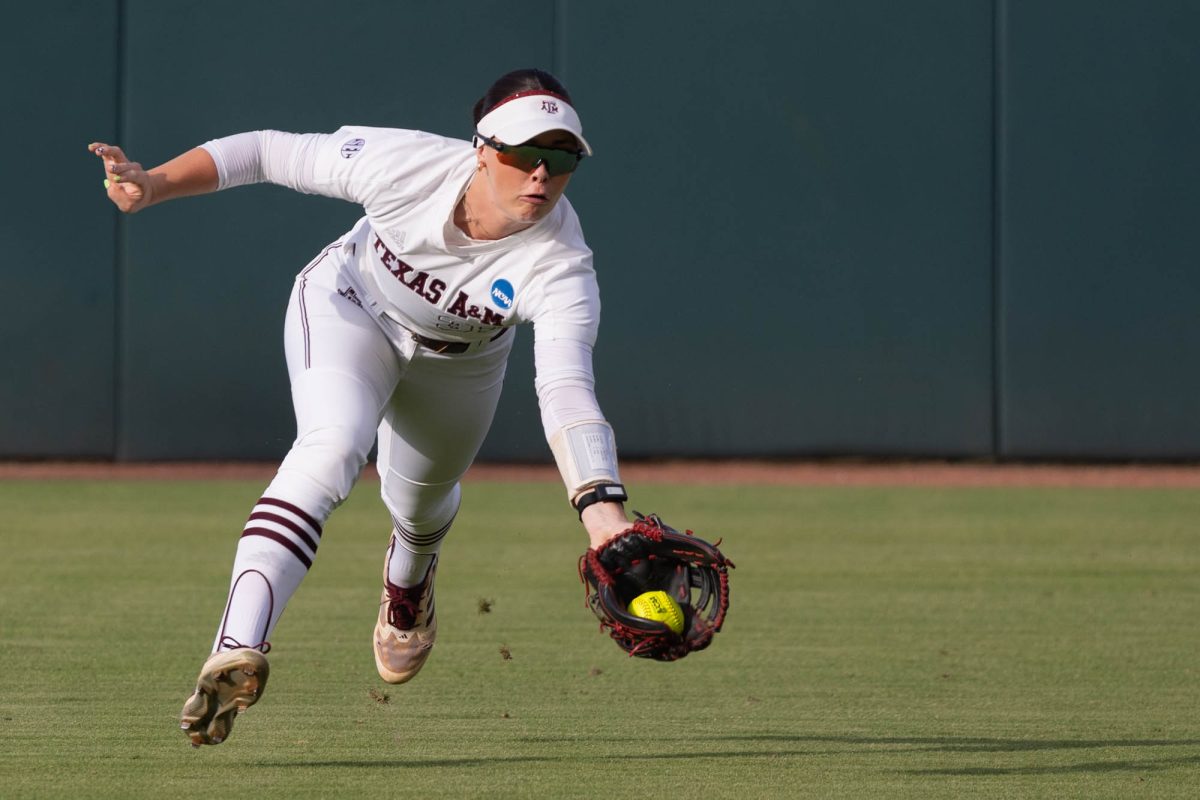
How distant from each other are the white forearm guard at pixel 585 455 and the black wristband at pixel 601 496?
0.01 m

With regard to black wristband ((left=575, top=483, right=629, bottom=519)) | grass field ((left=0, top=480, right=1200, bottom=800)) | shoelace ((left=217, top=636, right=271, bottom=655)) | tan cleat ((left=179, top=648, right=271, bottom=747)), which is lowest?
grass field ((left=0, top=480, right=1200, bottom=800))

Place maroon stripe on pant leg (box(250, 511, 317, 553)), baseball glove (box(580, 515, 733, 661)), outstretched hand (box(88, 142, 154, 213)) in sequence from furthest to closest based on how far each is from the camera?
outstretched hand (box(88, 142, 154, 213)) < maroon stripe on pant leg (box(250, 511, 317, 553)) < baseball glove (box(580, 515, 733, 661))

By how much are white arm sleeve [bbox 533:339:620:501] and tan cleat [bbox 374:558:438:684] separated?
5.48 ft

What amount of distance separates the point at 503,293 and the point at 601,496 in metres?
0.86

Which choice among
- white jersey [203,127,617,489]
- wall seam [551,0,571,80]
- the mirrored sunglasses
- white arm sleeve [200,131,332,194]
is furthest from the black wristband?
wall seam [551,0,571,80]

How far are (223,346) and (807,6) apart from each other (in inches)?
193

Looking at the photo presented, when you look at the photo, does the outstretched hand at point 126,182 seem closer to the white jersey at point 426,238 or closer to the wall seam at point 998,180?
the white jersey at point 426,238

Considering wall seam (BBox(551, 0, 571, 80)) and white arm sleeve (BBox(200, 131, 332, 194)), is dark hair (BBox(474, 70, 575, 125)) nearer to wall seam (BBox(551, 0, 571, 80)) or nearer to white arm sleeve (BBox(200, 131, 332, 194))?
white arm sleeve (BBox(200, 131, 332, 194))

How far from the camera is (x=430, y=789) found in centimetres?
412

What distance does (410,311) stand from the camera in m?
4.73

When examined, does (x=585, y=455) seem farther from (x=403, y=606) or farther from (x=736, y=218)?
(x=736, y=218)

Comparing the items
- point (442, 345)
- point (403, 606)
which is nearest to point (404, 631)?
point (403, 606)

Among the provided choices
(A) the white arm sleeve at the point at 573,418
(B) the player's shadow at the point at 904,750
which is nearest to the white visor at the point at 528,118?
(A) the white arm sleeve at the point at 573,418

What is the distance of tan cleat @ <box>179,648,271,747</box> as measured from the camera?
150 inches
